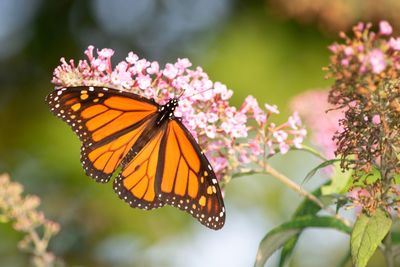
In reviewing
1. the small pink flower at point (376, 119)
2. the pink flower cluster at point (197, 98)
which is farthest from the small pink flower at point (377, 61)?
the pink flower cluster at point (197, 98)

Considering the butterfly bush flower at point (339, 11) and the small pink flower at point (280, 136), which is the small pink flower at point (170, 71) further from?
the butterfly bush flower at point (339, 11)

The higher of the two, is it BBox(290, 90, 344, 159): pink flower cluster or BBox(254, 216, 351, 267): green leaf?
BBox(290, 90, 344, 159): pink flower cluster

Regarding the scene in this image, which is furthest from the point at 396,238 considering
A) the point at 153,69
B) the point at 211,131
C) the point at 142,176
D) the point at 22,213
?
the point at 22,213

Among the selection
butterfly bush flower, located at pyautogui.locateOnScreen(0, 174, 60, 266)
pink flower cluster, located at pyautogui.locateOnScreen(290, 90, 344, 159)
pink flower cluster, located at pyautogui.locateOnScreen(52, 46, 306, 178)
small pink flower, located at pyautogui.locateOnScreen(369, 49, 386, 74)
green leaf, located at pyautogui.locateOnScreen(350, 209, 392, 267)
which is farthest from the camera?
pink flower cluster, located at pyautogui.locateOnScreen(290, 90, 344, 159)

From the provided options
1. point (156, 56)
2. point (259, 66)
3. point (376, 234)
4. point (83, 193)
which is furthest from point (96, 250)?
point (376, 234)

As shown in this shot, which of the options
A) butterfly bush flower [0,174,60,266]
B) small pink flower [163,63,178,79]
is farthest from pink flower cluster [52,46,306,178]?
butterfly bush flower [0,174,60,266]

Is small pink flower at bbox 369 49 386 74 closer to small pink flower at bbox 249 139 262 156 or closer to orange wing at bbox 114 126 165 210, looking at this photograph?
small pink flower at bbox 249 139 262 156

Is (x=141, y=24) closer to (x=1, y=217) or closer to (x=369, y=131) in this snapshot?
(x=1, y=217)
